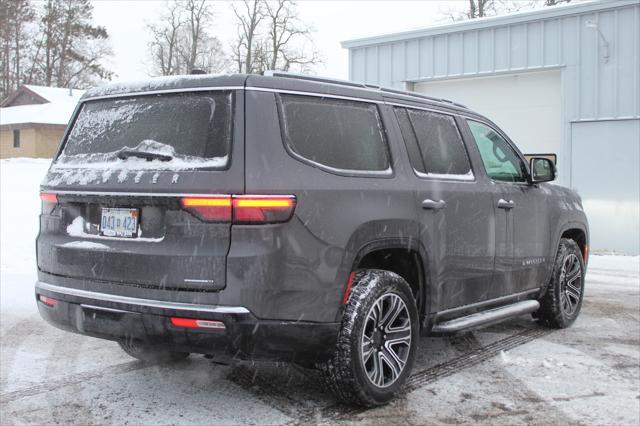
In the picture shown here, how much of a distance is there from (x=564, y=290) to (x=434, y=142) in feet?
7.80

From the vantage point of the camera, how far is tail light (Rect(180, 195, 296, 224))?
3311mm

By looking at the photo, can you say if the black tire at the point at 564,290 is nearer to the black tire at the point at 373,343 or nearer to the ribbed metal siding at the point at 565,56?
the black tire at the point at 373,343

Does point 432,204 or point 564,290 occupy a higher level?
point 432,204

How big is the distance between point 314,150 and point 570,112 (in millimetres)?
11379

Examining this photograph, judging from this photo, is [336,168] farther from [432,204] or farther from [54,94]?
[54,94]

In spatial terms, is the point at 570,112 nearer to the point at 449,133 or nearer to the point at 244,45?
the point at 449,133

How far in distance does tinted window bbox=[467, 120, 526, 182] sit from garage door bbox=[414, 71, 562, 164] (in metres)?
9.02

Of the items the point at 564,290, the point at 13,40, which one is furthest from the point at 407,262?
the point at 13,40

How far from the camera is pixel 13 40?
52062 mm

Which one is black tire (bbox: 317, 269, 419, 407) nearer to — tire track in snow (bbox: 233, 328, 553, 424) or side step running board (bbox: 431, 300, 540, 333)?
tire track in snow (bbox: 233, 328, 553, 424)

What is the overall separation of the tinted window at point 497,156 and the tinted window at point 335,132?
1.30 metres

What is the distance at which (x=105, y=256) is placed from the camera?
11.9 ft

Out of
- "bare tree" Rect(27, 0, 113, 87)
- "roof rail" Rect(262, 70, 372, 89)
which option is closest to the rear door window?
"roof rail" Rect(262, 70, 372, 89)

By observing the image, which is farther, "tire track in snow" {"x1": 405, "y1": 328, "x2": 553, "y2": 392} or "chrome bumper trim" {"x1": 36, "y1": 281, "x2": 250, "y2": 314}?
"tire track in snow" {"x1": 405, "y1": 328, "x2": 553, "y2": 392}
